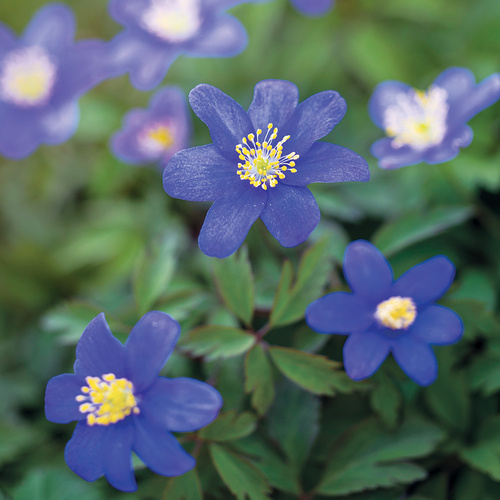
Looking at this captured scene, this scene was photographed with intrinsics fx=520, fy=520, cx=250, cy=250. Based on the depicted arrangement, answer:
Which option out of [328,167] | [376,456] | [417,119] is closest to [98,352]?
[328,167]

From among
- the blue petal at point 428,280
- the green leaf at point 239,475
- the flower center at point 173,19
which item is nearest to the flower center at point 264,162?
the blue petal at point 428,280

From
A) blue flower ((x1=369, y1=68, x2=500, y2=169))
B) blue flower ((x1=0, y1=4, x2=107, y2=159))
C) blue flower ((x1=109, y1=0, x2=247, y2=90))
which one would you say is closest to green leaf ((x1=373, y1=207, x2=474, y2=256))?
blue flower ((x1=369, y1=68, x2=500, y2=169))

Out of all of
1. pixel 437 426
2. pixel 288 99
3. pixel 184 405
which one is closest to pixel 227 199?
pixel 288 99

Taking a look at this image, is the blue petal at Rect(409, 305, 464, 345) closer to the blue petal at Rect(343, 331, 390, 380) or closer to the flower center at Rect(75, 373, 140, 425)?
the blue petal at Rect(343, 331, 390, 380)

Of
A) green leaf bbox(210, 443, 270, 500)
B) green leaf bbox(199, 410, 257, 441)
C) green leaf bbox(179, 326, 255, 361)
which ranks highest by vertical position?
green leaf bbox(179, 326, 255, 361)

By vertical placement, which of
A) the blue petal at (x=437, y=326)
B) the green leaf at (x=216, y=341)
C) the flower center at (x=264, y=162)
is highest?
the flower center at (x=264, y=162)

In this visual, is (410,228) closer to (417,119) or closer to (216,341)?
(417,119)

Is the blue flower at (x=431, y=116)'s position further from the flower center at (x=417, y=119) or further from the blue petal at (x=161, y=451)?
the blue petal at (x=161, y=451)
